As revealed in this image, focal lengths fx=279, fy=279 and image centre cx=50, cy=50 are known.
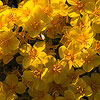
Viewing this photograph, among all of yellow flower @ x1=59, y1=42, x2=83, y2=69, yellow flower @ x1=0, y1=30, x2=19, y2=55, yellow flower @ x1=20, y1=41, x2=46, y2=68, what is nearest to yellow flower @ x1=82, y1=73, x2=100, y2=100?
yellow flower @ x1=59, y1=42, x2=83, y2=69

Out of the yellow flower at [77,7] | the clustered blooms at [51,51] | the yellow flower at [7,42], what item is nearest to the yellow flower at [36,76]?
the clustered blooms at [51,51]

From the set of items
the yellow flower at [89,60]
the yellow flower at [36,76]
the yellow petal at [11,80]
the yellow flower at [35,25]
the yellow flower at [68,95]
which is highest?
the yellow flower at [35,25]

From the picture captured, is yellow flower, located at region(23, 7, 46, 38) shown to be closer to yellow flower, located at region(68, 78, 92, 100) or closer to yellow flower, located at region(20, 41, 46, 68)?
yellow flower, located at region(20, 41, 46, 68)

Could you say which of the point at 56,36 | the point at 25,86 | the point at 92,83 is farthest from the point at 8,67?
the point at 92,83

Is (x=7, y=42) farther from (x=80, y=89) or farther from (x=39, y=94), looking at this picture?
(x=80, y=89)

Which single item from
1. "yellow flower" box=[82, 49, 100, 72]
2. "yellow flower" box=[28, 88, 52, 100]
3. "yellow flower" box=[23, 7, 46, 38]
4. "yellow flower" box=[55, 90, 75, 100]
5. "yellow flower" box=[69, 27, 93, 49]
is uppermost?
"yellow flower" box=[23, 7, 46, 38]

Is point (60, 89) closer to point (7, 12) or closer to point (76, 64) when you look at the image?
point (76, 64)

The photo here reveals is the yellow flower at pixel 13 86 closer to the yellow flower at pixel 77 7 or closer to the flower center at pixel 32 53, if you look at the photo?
the flower center at pixel 32 53

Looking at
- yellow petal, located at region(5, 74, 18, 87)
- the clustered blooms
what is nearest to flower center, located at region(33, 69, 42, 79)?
the clustered blooms

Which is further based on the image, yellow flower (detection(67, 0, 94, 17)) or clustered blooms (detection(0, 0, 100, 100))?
yellow flower (detection(67, 0, 94, 17))

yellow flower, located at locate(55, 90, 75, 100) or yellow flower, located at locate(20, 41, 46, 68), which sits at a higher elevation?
yellow flower, located at locate(20, 41, 46, 68)
